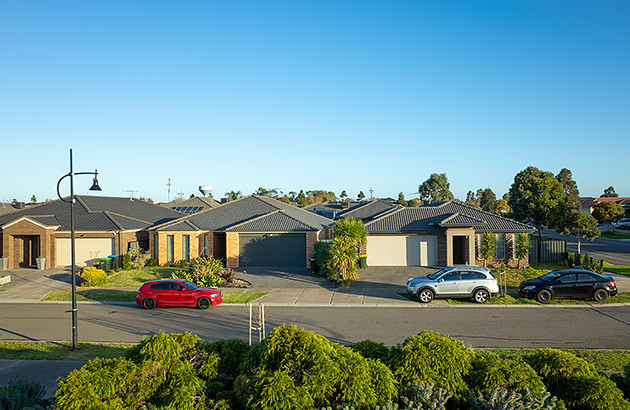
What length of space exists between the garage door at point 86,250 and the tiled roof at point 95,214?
0.85m

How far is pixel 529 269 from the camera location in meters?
26.8

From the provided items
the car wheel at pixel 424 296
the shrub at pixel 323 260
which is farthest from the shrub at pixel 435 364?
the shrub at pixel 323 260

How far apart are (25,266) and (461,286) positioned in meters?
29.8

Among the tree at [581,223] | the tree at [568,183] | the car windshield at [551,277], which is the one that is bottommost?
the car windshield at [551,277]

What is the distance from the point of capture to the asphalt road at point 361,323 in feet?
44.1

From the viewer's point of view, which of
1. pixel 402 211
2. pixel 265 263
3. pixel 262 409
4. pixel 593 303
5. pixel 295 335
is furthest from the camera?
pixel 402 211

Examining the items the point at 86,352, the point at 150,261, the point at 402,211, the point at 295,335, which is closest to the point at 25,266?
the point at 150,261

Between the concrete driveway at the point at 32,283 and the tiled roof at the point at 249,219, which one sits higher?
the tiled roof at the point at 249,219

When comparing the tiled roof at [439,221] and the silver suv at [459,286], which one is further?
the tiled roof at [439,221]

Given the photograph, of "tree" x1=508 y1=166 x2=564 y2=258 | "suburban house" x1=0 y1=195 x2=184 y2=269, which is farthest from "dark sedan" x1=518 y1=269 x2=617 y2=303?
"suburban house" x1=0 y1=195 x2=184 y2=269

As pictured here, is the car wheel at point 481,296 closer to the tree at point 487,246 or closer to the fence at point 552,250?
the tree at point 487,246

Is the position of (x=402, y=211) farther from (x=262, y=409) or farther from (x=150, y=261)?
(x=262, y=409)

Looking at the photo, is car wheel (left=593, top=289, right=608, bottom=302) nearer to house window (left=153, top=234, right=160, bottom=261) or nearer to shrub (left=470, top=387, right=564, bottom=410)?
shrub (left=470, top=387, right=564, bottom=410)

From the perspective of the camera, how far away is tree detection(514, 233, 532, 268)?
27031 mm
